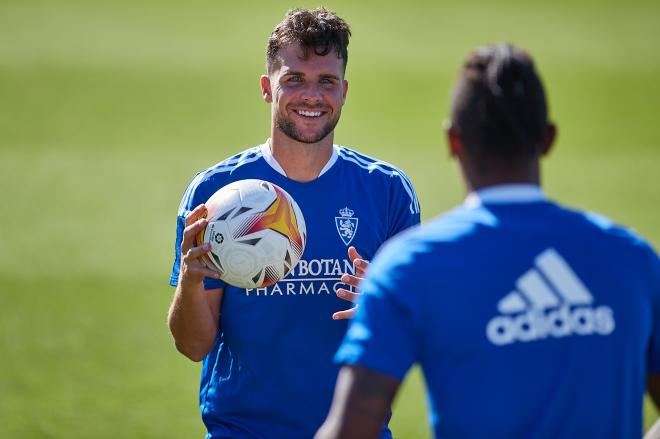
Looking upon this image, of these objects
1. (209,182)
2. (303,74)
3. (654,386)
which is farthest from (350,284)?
(654,386)

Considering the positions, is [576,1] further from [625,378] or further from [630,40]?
[625,378]

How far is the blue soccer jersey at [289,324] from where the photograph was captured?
4652mm

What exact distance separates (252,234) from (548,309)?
5.75ft

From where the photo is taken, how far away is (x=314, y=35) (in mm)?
4883

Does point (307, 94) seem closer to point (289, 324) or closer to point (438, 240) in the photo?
point (289, 324)

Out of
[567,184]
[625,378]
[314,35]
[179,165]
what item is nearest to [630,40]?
[567,184]

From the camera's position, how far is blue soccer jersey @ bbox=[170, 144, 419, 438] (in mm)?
4652

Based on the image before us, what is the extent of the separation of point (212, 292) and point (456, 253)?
2.09 metres

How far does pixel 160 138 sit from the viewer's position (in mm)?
17750

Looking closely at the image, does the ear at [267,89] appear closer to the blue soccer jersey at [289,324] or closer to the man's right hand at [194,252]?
the blue soccer jersey at [289,324]

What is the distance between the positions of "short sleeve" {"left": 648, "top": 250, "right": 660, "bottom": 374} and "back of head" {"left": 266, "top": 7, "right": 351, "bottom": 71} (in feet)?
7.68

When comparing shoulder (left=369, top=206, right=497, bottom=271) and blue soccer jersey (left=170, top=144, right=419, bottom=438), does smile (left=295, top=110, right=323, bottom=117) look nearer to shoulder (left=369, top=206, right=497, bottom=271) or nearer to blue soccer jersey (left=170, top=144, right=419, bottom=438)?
blue soccer jersey (left=170, top=144, right=419, bottom=438)

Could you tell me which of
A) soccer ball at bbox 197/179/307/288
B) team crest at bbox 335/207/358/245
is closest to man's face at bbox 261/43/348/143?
team crest at bbox 335/207/358/245

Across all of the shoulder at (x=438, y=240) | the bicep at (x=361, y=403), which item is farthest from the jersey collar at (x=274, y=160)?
the bicep at (x=361, y=403)
